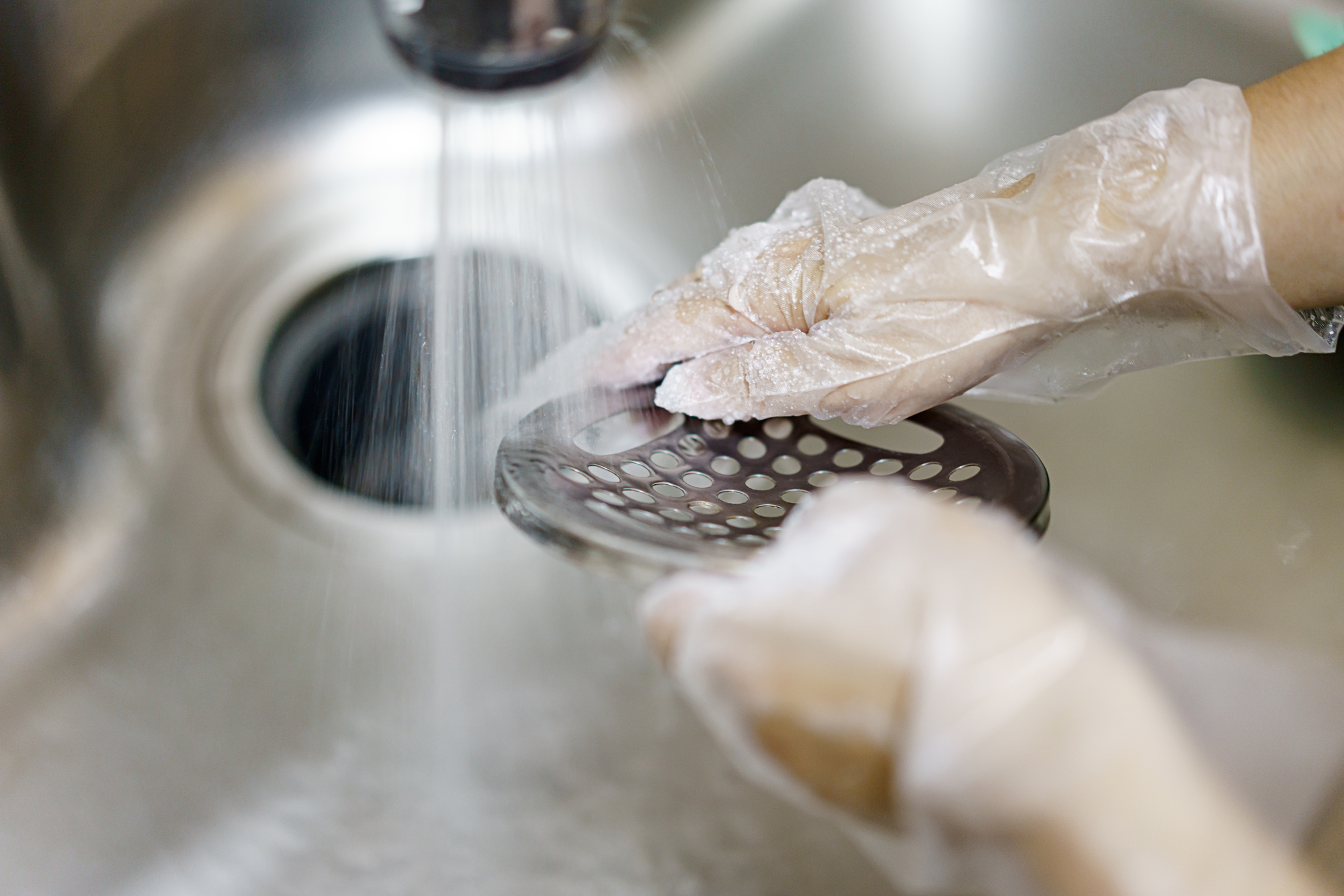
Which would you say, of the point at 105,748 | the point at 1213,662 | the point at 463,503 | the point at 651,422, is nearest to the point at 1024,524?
the point at 1213,662

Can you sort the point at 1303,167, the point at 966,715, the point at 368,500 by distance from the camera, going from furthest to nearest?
the point at 368,500, the point at 1303,167, the point at 966,715

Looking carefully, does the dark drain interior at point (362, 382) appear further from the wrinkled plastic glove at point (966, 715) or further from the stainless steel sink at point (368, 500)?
the wrinkled plastic glove at point (966, 715)

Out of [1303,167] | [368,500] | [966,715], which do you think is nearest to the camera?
[966,715]

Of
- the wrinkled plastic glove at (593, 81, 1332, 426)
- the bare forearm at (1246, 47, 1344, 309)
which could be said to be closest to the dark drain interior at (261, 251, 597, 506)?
the wrinkled plastic glove at (593, 81, 1332, 426)

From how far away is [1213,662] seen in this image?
1.28 ft

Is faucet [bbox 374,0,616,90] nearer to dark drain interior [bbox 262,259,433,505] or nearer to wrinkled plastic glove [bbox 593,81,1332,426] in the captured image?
wrinkled plastic glove [bbox 593,81,1332,426]

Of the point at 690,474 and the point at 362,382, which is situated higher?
the point at 690,474

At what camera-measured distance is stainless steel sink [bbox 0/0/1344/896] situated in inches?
22.5

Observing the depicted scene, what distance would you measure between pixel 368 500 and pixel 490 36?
372 millimetres

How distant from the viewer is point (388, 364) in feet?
2.35

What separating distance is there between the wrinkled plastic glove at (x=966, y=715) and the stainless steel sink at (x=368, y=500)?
0.25 meters

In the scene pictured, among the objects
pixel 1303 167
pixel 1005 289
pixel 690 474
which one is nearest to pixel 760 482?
pixel 690 474

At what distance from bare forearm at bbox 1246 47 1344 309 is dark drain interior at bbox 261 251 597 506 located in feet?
1.40

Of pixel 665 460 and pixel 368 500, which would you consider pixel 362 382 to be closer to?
pixel 368 500
